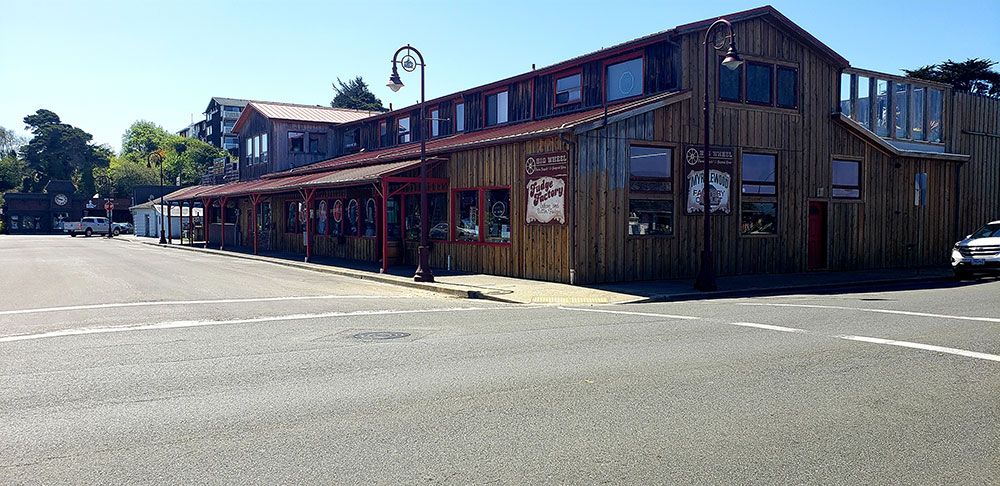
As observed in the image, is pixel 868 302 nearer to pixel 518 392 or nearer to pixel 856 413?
pixel 856 413

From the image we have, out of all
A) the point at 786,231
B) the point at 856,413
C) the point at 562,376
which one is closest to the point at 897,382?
the point at 856,413

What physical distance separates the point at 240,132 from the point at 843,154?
34618 millimetres

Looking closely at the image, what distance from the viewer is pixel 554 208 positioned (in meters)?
18.6

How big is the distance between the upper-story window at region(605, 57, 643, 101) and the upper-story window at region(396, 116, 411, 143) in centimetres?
1336

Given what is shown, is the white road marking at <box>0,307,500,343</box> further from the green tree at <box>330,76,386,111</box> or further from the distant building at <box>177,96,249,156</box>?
the distant building at <box>177,96,249,156</box>

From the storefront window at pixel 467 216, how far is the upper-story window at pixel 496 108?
487 centimetres

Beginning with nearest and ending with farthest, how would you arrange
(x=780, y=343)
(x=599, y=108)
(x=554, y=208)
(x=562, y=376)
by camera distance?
(x=562, y=376) → (x=780, y=343) → (x=554, y=208) → (x=599, y=108)

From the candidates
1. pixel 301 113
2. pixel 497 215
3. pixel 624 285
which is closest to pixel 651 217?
pixel 624 285

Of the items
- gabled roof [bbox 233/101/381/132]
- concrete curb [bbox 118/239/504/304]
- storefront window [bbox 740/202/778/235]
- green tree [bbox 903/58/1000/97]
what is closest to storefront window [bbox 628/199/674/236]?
storefront window [bbox 740/202/778/235]

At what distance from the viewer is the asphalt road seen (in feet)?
15.9

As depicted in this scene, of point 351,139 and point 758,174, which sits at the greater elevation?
point 351,139

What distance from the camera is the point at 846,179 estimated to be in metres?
23.6

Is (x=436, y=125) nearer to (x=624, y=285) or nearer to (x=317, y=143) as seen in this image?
(x=317, y=143)

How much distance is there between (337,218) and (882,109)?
20.4 metres
